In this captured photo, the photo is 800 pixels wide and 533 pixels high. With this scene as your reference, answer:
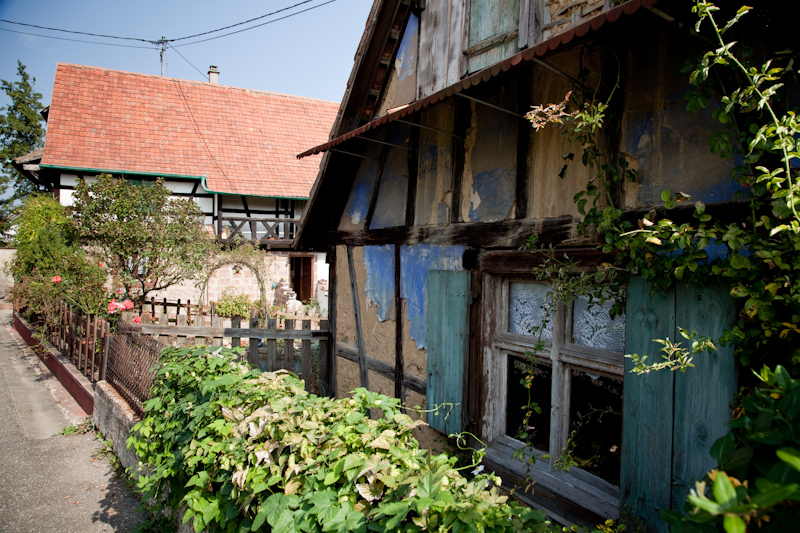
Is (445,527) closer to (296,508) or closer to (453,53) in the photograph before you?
(296,508)

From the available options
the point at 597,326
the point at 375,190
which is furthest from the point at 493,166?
the point at 375,190

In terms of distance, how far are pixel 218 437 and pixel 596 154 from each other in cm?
257

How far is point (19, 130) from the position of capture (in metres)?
33.1

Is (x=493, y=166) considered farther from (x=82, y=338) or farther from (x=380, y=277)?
(x=82, y=338)

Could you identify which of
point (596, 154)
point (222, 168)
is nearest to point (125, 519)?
point (596, 154)

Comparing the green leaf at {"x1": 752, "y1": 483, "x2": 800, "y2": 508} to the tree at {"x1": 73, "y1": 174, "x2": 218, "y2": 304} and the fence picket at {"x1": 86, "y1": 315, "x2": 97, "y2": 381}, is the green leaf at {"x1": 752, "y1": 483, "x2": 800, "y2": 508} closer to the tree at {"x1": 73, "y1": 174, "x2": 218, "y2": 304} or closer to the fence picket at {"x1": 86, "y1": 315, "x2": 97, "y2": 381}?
the fence picket at {"x1": 86, "y1": 315, "x2": 97, "y2": 381}

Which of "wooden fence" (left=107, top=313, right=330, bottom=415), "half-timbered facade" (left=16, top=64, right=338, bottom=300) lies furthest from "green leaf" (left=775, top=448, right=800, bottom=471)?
"half-timbered facade" (left=16, top=64, right=338, bottom=300)

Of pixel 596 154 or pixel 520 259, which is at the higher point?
pixel 596 154

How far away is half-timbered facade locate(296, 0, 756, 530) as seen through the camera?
7.72 feet

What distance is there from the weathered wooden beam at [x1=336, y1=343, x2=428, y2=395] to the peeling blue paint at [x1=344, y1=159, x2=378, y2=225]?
1.42 m

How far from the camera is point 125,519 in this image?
4219 millimetres

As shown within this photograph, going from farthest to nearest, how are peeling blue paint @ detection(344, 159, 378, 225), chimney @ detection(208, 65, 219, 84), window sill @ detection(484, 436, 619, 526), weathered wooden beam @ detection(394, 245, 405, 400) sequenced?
1. chimney @ detection(208, 65, 219, 84)
2. peeling blue paint @ detection(344, 159, 378, 225)
3. weathered wooden beam @ detection(394, 245, 405, 400)
4. window sill @ detection(484, 436, 619, 526)

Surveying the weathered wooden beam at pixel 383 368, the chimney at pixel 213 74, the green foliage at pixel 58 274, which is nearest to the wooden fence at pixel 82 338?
the green foliage at pixel 58 274

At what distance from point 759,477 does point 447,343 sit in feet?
9.09
